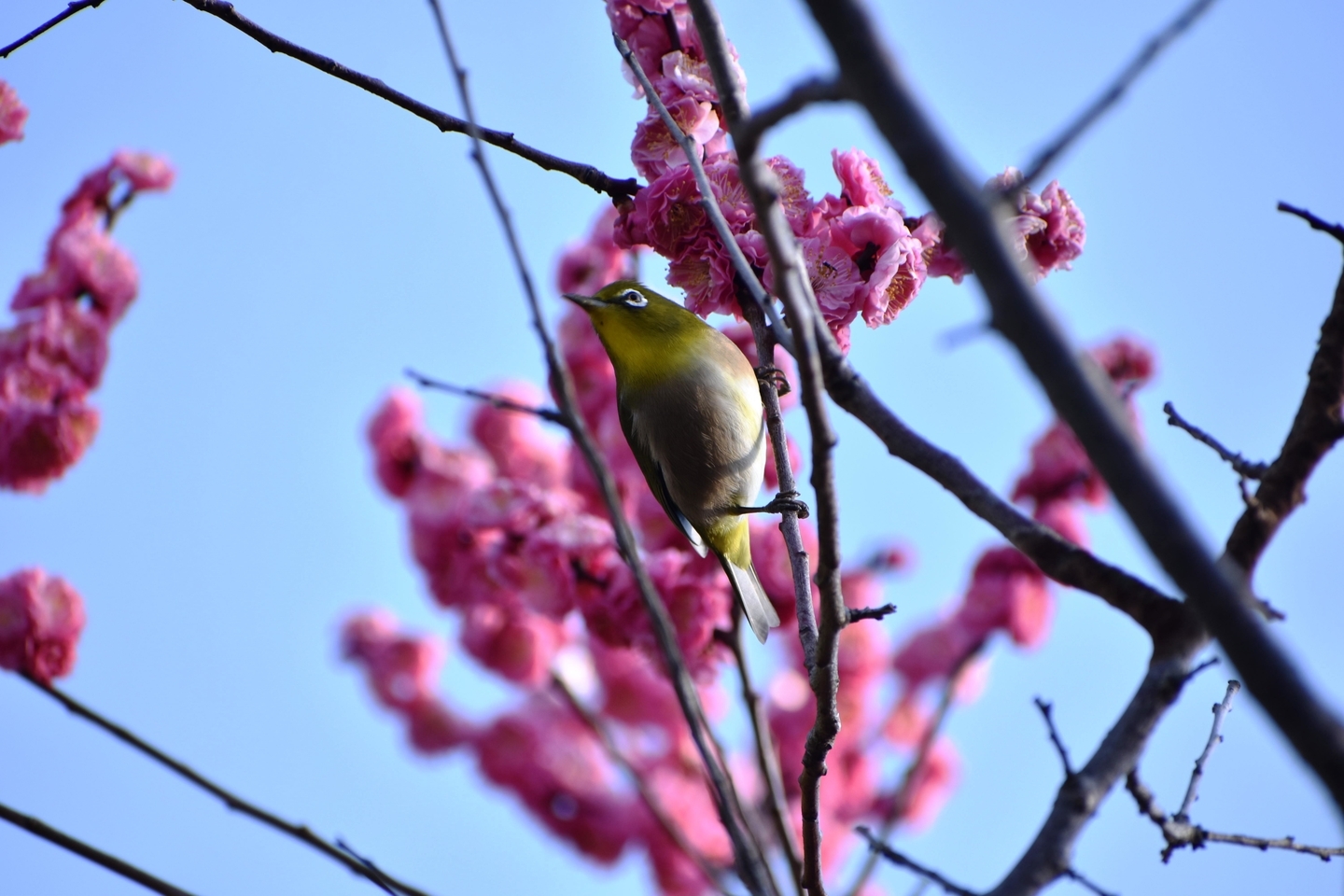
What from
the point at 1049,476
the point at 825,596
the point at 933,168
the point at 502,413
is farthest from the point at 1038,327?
the point at 502,413

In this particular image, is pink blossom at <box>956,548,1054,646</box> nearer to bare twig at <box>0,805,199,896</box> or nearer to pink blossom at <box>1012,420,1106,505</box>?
pink blossom at <box>1012,420,1106,505</box>

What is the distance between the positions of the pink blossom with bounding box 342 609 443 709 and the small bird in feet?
10.4

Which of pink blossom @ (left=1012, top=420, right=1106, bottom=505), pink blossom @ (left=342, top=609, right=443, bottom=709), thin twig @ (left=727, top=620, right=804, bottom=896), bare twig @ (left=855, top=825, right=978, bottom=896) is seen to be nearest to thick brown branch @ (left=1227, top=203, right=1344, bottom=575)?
bare twig @ (left=855, top=825, right=978, bottom=896)

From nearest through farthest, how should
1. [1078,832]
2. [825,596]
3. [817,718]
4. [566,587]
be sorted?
[1078,832] < [825,596] < [817,718] < [566,587]

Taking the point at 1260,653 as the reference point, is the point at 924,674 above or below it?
above

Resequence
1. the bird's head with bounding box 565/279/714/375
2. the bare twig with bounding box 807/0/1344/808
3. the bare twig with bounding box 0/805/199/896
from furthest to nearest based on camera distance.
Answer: the bird's head with bounding box 565/279/714/375
the bare twig with bounding box 0/805/199/896
the bare twig with bounding box 807/0/1344/808

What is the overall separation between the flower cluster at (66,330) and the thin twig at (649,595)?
7.56ft

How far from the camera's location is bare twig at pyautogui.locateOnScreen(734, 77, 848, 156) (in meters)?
1.03

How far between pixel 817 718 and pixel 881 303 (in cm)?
86

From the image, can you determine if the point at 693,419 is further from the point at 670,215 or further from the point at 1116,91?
the point at 1116,91

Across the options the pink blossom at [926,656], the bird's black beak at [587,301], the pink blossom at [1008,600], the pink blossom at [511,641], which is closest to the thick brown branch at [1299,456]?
the bird's black beak at [587,301]

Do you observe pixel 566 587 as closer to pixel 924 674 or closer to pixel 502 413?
pixel 502 413

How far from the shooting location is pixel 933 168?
0.98 m

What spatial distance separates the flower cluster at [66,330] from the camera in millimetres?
3740
